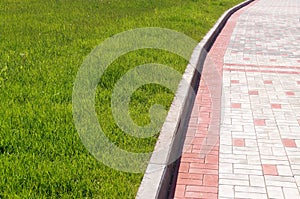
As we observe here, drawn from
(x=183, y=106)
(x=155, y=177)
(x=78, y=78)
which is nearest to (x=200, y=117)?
(x=183, y=106)

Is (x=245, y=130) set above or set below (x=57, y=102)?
below

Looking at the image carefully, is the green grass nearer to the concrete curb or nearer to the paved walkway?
the concrete curb

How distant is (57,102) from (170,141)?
1532mm

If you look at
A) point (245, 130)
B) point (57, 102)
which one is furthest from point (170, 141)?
point (57, 102)

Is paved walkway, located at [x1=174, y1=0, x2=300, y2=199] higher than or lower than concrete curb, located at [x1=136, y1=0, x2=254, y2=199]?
lower

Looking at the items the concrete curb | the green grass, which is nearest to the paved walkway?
the concrete curb

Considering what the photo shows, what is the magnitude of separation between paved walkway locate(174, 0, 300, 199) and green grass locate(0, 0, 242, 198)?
518 millimetres

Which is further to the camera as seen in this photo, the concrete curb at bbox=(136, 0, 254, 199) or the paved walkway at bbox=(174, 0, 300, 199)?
the paved walkway at bbox=(174, 0, 300, 199)

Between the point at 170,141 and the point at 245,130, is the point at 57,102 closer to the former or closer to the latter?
the point at 170,141

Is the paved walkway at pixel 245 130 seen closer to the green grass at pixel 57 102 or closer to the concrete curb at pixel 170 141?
the concrete curb at pixel 170 141

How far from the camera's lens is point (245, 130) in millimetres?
5145

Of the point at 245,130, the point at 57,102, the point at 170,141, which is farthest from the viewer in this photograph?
the point at 245,130

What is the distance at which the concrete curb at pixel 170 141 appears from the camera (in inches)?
134

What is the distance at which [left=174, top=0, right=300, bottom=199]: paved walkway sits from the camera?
3904 millimetres
